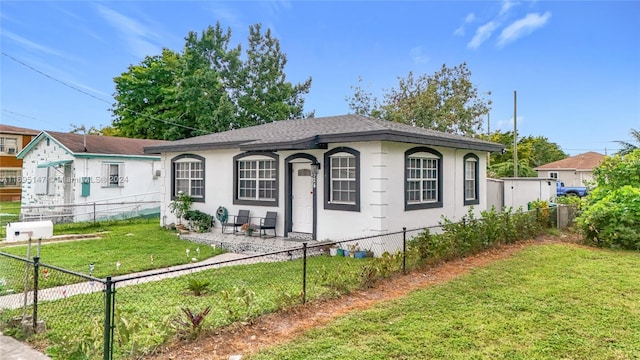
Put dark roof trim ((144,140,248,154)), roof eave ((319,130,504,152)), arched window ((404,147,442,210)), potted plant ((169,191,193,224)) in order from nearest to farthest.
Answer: roof eave ((319,130,504,152))
arched window ((404,147,442,210))
dark roof trim ((144,140,248,154))
potted plant ((169,191,193,224))

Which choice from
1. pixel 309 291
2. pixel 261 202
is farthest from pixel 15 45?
pixel 309 291

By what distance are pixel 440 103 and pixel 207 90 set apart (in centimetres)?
1674

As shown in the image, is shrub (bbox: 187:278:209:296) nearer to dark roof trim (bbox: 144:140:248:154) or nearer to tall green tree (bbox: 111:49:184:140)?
dark roof trim (bbox: 144:140:248:154)

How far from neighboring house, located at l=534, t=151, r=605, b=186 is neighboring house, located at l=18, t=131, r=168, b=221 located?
35.1m

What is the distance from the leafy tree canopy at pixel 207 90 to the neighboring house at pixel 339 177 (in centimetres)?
1494

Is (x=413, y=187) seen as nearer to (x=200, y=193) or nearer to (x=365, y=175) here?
(x=365, y=175)

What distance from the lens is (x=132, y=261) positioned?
8.55 meters

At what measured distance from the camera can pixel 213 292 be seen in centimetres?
623

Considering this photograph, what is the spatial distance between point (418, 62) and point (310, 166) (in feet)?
69.6

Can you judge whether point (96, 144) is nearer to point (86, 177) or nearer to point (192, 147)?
point (86, 177)

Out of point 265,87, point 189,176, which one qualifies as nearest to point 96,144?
point 189,176

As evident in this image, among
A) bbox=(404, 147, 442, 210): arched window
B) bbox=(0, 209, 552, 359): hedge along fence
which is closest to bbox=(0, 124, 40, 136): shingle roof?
bbox=(0, 209, 552, 359): hedge along fence

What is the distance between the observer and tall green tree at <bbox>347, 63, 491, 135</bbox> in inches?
1093

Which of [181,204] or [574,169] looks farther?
[574,169]
